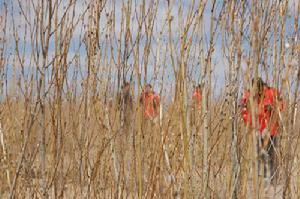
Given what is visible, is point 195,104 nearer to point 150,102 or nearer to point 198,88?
point 198,88

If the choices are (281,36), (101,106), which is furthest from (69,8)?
(281,36)

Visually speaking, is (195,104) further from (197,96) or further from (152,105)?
(152,105)

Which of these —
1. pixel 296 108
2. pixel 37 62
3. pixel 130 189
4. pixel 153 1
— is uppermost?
pixel 153 1

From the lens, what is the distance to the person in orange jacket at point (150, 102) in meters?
2.23

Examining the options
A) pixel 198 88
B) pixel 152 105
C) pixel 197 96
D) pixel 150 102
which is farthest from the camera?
pixel 150 102

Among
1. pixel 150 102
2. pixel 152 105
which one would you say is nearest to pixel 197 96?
pixel 152 105

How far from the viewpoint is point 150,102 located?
2678mm

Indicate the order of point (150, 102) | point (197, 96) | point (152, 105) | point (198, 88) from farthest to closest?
point (150, 102)
point (152, 105)
point (197, 96)
point (198, 88)

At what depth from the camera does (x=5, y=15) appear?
2453 millimetres

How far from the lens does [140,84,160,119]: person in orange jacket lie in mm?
2232

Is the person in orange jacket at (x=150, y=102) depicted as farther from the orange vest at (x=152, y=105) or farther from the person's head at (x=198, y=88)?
the person's head at (x=198, y=88)

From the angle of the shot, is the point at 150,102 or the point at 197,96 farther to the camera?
the point at 150,102

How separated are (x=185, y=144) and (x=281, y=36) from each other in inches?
22.9

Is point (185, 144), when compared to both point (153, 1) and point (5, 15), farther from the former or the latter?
point (5, 15)
